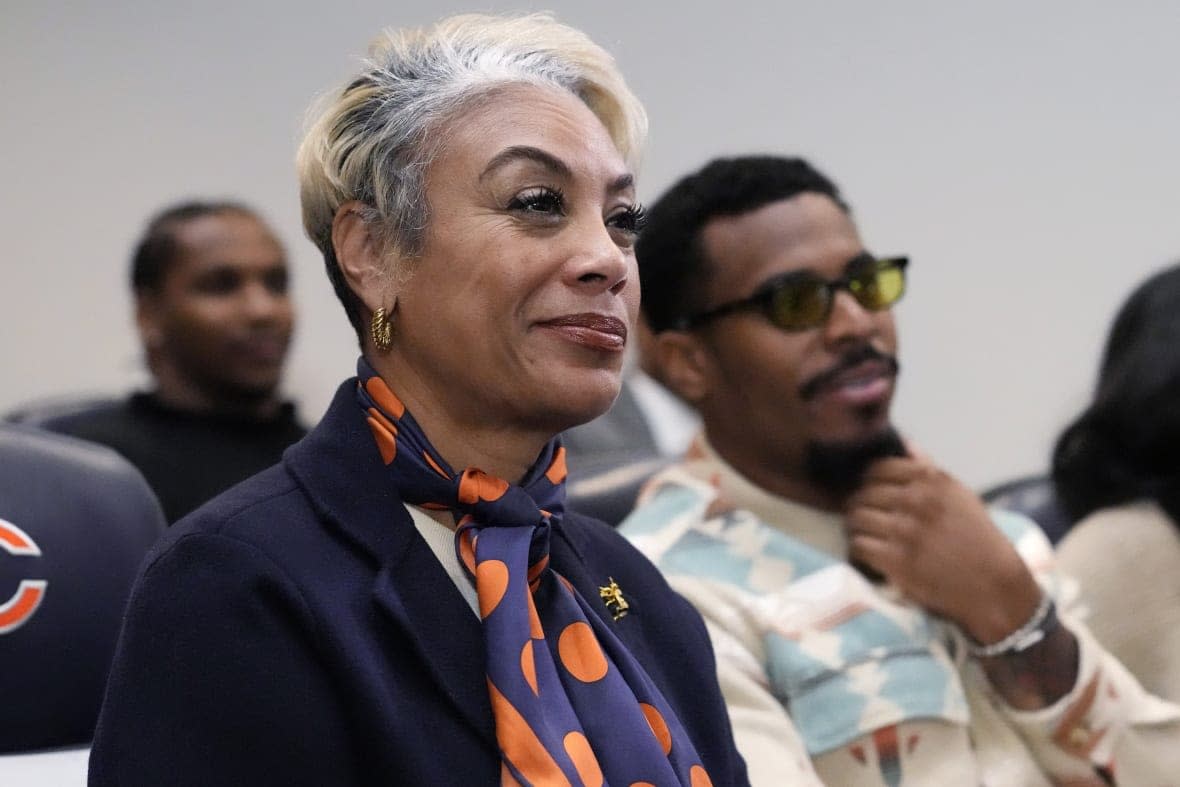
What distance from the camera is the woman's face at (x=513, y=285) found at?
4.15 feet

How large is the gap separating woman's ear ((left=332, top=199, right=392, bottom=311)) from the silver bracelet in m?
0.85

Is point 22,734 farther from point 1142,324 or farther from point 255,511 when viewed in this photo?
point 1142,324

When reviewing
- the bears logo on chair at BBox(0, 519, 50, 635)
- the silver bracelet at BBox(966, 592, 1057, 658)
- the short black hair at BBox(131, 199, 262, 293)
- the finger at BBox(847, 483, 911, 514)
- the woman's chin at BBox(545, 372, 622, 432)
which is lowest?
Result: the silver bracelet at BBox(966, 592, 1057, 658)

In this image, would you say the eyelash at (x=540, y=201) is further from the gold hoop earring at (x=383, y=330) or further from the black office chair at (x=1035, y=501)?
the black office chair at (x=1035, y=501)

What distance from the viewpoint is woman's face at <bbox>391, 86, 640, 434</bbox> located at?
4.15ft

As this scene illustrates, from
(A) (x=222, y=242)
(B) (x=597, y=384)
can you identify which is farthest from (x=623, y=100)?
(A) (x=222, y=242)

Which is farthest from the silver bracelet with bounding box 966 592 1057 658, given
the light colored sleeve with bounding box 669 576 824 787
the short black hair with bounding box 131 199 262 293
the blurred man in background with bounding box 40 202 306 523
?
the short black hair with bounding box 131 199 262 293

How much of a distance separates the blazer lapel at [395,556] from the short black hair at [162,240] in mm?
2018

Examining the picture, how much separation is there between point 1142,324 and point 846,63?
5.33ft

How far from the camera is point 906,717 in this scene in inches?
67.2

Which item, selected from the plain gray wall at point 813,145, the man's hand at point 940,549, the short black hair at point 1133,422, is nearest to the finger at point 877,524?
the man's hand at point 940,549

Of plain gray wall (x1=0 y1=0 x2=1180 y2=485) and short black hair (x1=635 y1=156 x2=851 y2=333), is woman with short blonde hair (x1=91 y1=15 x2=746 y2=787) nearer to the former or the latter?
short black hair (x1=635 y1=156 x2=851 y2=333)

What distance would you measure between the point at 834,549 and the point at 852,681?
0.23m

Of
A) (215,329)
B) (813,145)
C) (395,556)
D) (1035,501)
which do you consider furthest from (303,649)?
(813,145)
